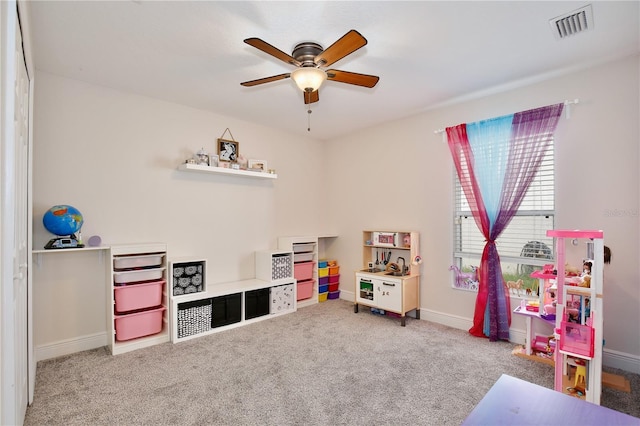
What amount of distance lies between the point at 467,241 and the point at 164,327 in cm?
349

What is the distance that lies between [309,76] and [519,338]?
3.20m

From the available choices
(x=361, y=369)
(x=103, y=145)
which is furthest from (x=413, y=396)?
(x=103, y=145)

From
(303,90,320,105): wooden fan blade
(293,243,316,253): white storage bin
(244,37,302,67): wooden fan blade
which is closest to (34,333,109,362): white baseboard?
(293,243,316,253): white storage bin

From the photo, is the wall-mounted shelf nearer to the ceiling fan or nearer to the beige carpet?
the ceiling fan

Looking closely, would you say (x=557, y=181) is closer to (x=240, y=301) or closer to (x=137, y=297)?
(x=240, y=301)

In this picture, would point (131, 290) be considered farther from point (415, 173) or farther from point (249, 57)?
point (415, 173)

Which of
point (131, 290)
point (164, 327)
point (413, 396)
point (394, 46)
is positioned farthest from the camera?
point (164, 327)

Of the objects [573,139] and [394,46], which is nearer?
[394,46]

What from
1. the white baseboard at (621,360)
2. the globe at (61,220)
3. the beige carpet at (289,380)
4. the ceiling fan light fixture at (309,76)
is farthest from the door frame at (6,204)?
the white baseboard at (621,360)

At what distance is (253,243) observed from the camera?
441 cm

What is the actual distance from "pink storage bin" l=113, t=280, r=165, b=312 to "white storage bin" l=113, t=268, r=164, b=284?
2.3 inches

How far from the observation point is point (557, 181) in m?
3.01

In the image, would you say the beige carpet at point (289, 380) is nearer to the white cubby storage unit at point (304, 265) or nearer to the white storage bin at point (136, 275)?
the white storage bin at point (136, 275)

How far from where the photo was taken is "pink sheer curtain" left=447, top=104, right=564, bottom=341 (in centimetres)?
311
